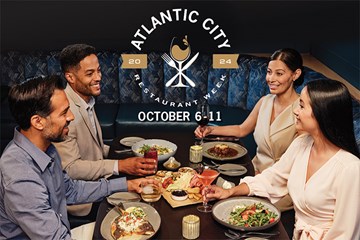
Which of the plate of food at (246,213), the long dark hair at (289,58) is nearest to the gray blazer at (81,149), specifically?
the plate of food at (246,213)

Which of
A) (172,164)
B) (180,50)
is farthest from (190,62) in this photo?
(172,164)

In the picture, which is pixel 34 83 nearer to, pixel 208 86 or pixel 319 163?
pixel 319 163

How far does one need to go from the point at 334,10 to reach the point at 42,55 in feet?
10.9

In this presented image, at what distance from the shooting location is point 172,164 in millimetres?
2609

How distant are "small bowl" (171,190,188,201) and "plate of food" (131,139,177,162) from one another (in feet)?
1.58

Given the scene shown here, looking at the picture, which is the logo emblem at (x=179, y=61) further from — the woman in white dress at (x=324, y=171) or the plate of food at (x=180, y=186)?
the woman in white dress at (x=324, y=171)

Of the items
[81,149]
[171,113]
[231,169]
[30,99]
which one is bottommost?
[171,113]

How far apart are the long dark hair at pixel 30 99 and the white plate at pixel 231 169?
1.00 metres

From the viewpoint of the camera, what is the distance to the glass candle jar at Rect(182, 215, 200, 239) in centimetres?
188

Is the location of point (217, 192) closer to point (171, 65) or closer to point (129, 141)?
point (129, 141)

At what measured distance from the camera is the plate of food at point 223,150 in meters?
2.75

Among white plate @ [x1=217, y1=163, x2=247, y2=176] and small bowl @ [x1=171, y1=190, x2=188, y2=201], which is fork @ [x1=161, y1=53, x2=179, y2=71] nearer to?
white plate @ [x1=217, y1=163, x2=247, y2=176]

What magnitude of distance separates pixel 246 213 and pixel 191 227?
0.30 meters

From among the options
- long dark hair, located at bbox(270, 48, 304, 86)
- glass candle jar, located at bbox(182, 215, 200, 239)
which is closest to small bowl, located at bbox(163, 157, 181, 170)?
glass candle jar, located at bbox(182, 215, 200, 239)
